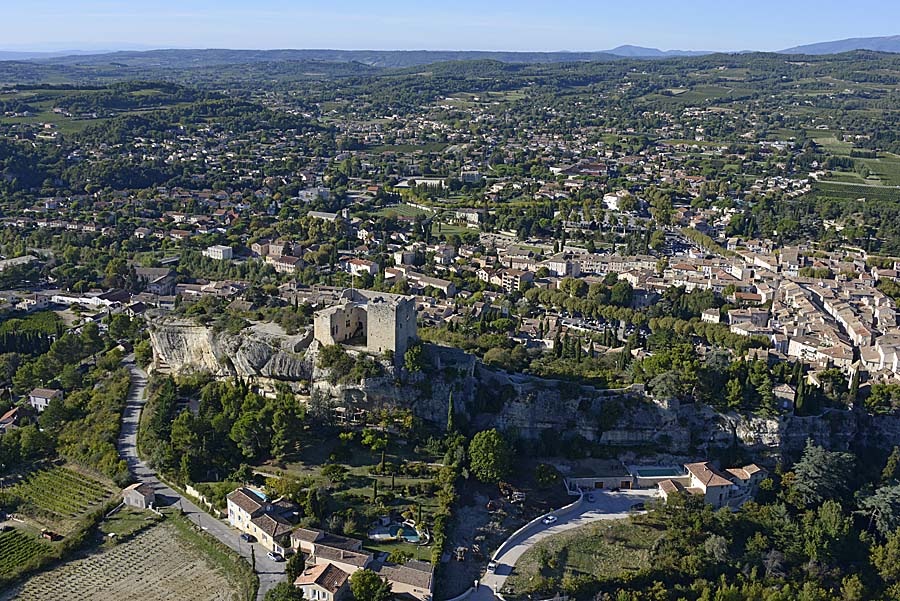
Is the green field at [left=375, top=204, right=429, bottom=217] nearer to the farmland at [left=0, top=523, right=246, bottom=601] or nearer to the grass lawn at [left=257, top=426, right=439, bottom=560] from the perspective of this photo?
the grass lawn at [left=257, top=426, right=439, bottom=560]

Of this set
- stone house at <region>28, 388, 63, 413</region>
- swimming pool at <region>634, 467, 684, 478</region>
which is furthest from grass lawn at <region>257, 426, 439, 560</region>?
stone house at <region>28, 388, 63, 413</region>

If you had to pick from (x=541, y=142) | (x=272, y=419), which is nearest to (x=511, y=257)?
(x=272, y=419)

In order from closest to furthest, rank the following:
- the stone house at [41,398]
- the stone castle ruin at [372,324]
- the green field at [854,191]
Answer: the stone castle ruin at [372,324]
the stone house at [41,398]
the green field at [854,191]

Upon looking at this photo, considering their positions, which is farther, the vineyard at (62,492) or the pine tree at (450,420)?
the pine tree at (450,420)

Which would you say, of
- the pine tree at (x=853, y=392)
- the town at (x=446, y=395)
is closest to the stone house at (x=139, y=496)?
the town at (x=446, y=395)

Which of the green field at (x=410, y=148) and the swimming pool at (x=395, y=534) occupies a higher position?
the green field at (x=410, y=148)

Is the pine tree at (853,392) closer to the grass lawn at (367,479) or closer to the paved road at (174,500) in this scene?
the grass lawn at (367,479)

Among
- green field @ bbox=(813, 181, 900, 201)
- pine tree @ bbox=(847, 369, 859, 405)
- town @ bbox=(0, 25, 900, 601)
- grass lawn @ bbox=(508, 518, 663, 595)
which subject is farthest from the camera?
green field @ bbox=(813, 181, 900, 201)
